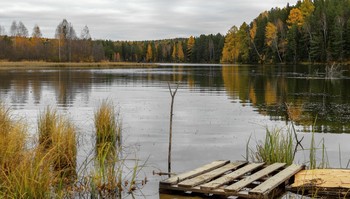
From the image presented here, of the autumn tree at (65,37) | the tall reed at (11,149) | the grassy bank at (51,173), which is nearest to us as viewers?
the grassy bank at (51,173)

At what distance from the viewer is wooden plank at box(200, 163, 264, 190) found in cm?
898

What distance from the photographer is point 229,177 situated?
9.71 m

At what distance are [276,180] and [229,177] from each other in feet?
3.21

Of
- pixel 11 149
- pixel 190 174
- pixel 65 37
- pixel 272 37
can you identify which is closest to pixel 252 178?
pixel 190 174

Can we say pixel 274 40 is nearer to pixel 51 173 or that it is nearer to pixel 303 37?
pixel 303 37

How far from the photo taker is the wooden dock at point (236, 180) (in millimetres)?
8805

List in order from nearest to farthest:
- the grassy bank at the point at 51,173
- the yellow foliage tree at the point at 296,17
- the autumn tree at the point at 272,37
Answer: the grassy bank at the point at 51,173
the yellow foliage tree at the point at 296,17
the autumn tree at the point at 272,37

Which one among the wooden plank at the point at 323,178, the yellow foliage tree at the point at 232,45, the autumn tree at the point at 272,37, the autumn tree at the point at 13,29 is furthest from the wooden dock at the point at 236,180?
Answer: the autumn tree at the point at 13,29

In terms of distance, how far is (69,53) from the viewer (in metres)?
136

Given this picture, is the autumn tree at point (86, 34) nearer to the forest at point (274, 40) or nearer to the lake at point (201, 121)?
the forest at point (274, 40)

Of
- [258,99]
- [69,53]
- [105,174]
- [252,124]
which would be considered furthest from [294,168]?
[69,53]

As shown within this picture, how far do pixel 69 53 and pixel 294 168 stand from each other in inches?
5140

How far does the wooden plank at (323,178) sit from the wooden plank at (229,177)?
3.38ft

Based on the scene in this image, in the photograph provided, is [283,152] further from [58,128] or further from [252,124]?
[252,124]
